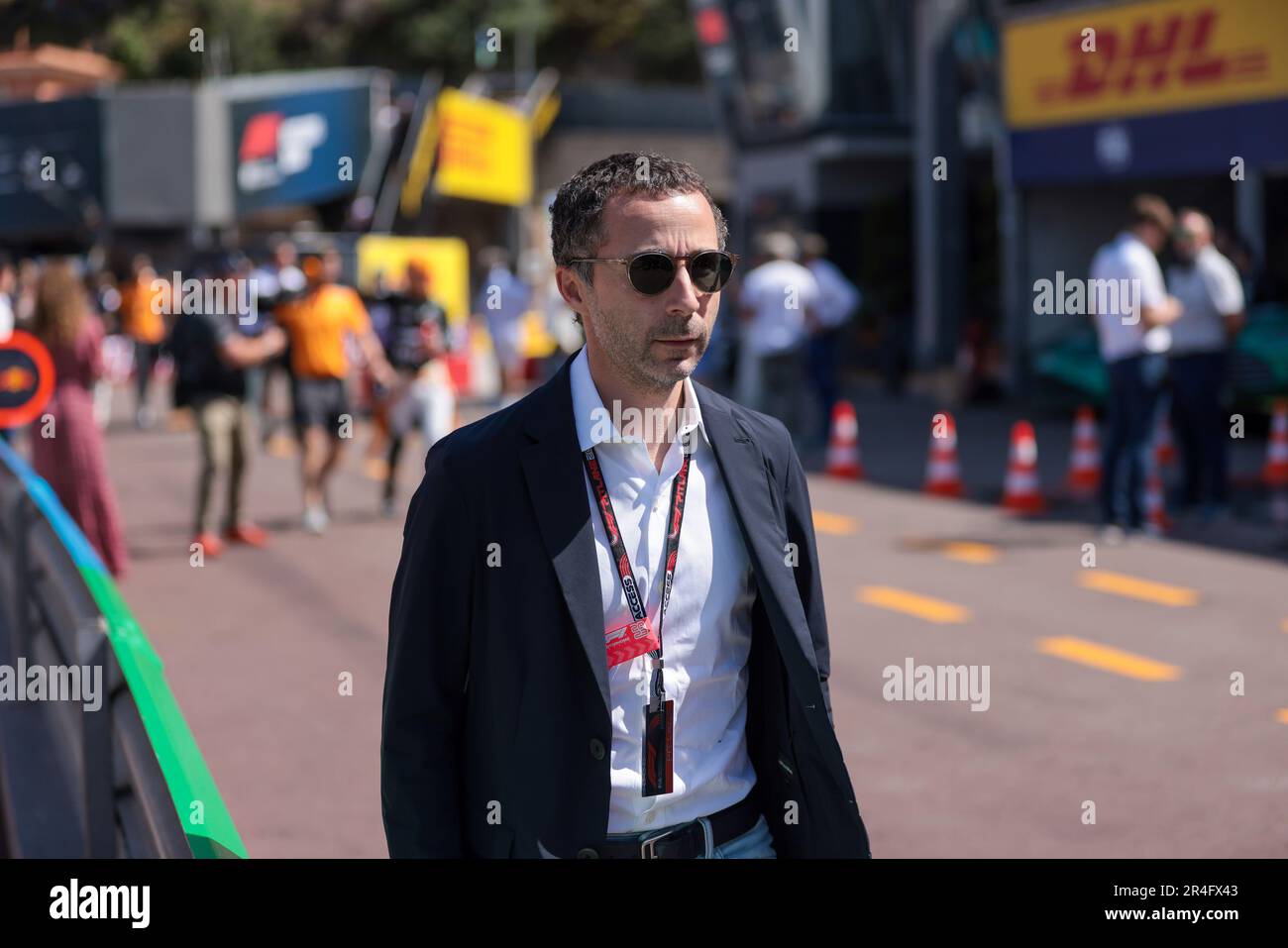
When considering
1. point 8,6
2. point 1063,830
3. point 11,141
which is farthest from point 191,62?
point 1063,830

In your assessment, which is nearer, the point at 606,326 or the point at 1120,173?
the point at 606,326

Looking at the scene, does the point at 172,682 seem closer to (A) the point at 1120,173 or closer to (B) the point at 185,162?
(A) the point at 1120,173

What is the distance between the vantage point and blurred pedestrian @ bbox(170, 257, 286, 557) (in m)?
11.4

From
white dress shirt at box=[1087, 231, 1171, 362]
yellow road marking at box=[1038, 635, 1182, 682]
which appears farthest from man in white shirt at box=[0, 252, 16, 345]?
yellow road marking at box=[1038, 635, 1182, 682]

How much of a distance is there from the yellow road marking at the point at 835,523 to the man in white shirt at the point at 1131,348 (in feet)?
5.91

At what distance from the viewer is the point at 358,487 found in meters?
15.1

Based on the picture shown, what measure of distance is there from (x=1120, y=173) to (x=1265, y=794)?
14654 millimetres

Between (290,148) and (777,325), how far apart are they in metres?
29.6

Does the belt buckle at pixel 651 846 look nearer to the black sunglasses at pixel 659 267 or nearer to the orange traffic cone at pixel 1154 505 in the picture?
the black sunglasses at pixel 659 267

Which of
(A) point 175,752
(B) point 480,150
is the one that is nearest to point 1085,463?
(A) point 175,752

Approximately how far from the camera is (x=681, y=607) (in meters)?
2.80

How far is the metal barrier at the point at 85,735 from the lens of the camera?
3.43 meters

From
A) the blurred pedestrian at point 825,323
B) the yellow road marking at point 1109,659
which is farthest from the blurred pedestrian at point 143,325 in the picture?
the yellow road marking at point 1109,659
